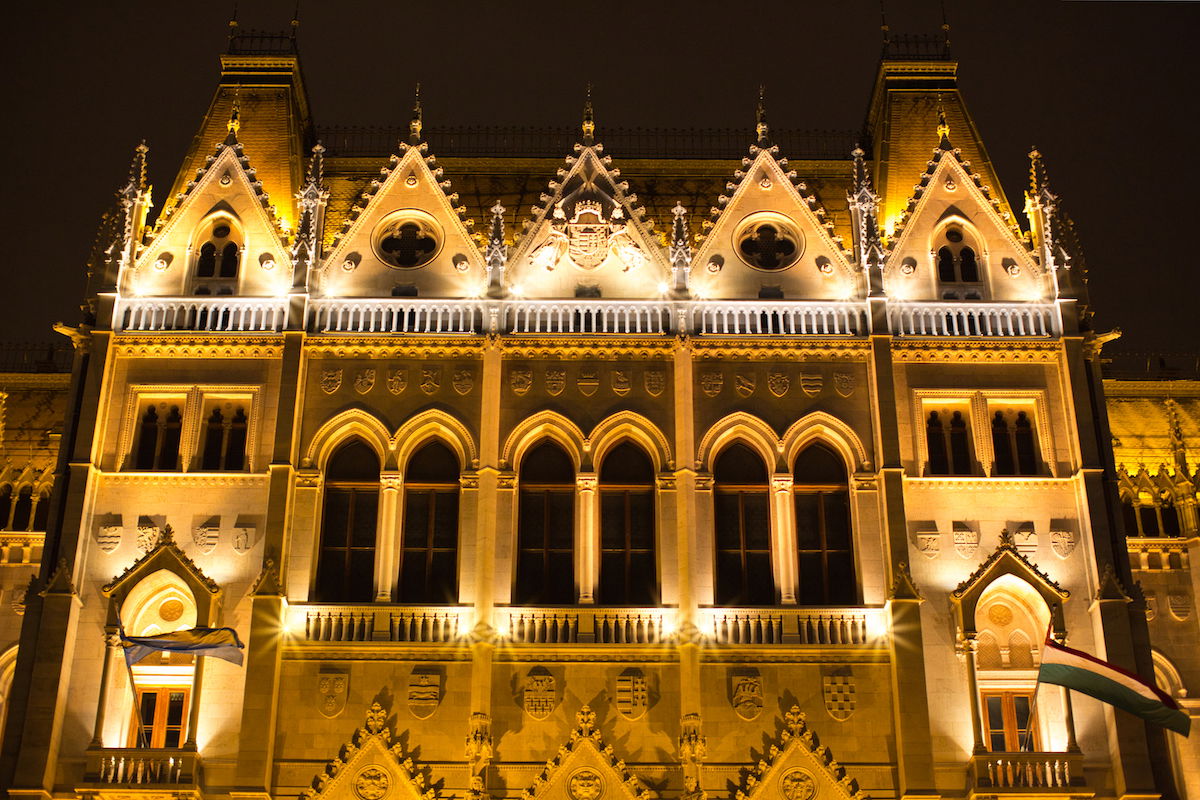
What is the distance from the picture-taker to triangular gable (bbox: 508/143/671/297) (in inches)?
1407

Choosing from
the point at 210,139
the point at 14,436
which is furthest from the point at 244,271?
the point at 14,436

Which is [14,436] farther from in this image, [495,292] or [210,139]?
[495,292]

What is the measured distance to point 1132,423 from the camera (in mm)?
39562

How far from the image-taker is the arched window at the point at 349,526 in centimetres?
3303

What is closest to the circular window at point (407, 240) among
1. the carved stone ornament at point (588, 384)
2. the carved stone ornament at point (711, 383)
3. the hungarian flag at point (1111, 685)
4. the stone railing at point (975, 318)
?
the carved stone ornament at point (588, 384)

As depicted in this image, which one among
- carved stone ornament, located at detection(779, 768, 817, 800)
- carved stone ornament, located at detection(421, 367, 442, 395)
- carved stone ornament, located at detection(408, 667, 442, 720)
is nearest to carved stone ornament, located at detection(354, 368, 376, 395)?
carved stone ornament, located at detection(421, 367, 442, 395)

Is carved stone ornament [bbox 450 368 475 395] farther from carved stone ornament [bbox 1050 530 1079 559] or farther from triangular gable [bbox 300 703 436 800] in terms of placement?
carved stone ornament [bbox 1050 530 1079 559]

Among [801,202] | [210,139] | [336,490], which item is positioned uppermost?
[210,139]

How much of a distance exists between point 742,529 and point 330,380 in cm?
895

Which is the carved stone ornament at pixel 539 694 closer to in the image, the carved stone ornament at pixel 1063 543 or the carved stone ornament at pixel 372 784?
the carved stone ornament at pixel 372 784

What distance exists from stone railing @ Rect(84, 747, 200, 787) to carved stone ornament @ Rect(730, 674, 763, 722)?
9.99 m

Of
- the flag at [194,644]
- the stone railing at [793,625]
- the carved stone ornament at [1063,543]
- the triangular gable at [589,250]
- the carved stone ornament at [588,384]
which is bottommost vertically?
the flag at [194,644]

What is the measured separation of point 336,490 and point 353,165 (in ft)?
31.5

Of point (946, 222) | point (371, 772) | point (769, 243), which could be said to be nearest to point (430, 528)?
point (371, 772)
